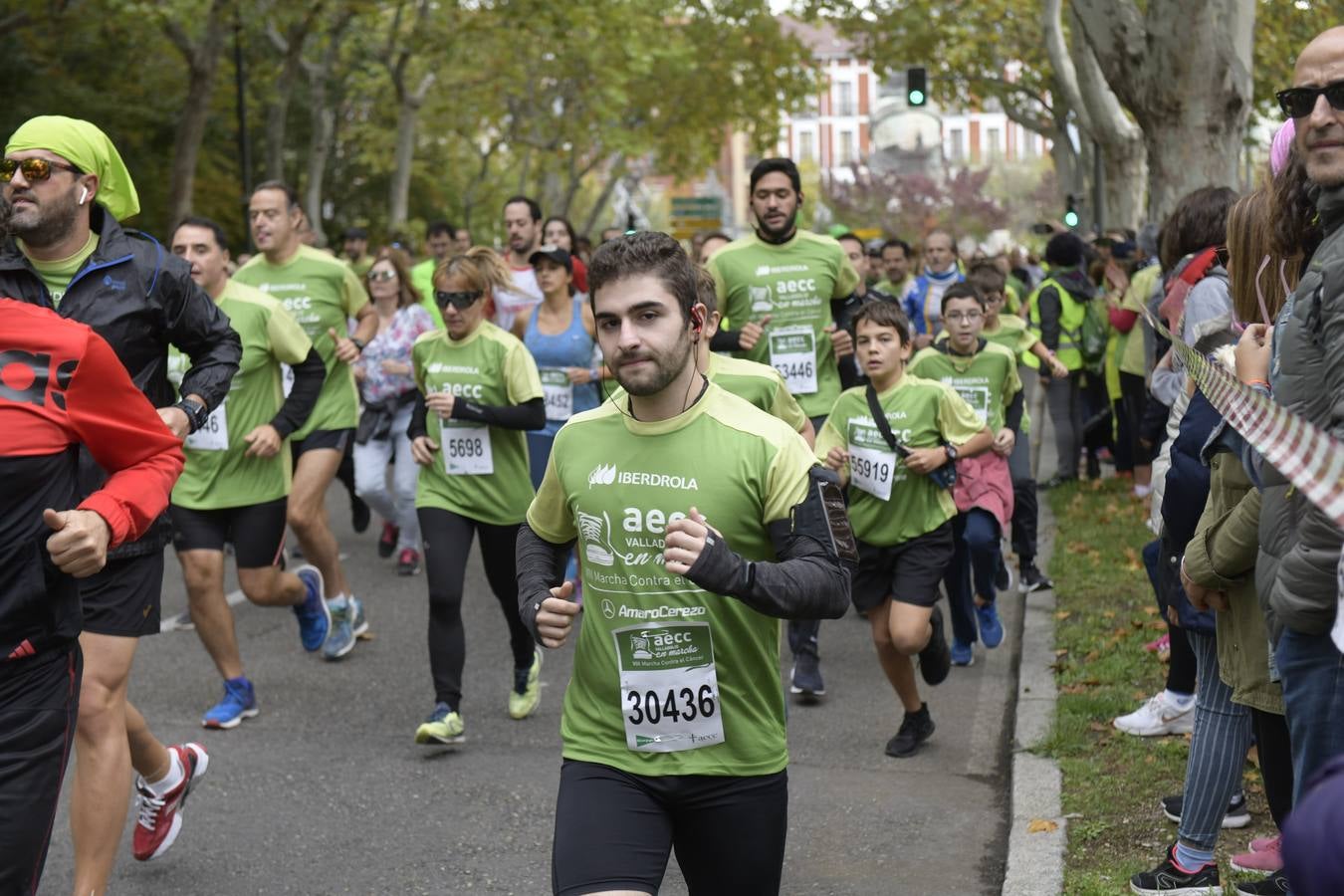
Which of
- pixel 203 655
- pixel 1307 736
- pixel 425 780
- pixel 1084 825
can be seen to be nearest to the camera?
pixel 1307 736

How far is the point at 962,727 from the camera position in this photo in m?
7.33

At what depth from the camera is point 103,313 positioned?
5016mm

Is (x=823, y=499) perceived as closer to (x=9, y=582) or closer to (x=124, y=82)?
(x=9, y=582)

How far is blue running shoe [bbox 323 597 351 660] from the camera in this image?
8.83 metres

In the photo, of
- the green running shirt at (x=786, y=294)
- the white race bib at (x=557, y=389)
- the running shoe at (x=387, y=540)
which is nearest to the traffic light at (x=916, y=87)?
the running shoe at (x=387, y=540)

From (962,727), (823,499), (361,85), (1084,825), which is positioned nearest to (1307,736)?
(823,499)

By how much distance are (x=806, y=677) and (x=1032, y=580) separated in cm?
262

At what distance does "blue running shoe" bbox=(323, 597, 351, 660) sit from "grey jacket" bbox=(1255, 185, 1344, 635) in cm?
616

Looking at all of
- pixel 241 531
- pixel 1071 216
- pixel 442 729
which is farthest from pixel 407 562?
A: pixel 1071 216

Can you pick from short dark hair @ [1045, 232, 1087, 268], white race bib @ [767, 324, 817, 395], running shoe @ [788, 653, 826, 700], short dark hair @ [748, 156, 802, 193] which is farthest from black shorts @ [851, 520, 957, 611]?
short dark hair @ [1045, 232, 1087, 268]

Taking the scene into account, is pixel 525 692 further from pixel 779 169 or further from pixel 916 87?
pixel 916 87

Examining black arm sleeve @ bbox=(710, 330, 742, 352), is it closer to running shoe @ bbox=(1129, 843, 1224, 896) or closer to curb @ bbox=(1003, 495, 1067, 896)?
curb @ bbox=(1003, 495, 1067, 896)

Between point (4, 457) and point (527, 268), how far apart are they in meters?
7.79

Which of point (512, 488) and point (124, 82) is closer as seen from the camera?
point (512, 488)
